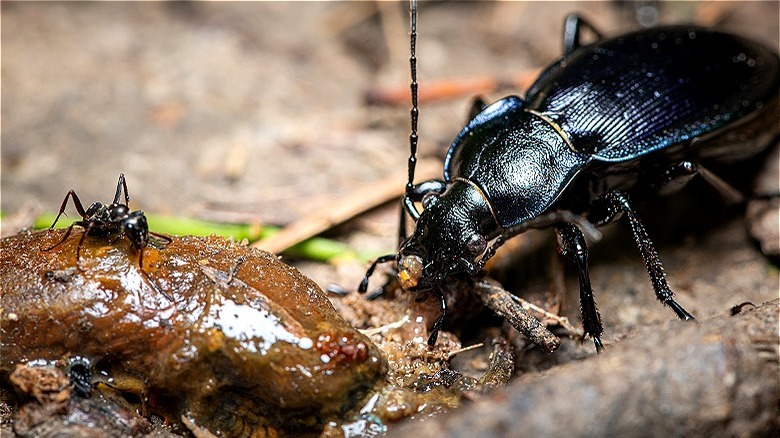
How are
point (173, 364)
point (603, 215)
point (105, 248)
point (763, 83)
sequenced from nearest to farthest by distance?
point (173, 364) < point (105, 248) < point (603, 215) < point (763, 83)

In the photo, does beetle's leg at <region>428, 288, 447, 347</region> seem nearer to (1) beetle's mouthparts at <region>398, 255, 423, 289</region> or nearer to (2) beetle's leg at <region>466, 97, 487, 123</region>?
(1) beetle's mouthparts at <region>398, 255, 423, 289</region>

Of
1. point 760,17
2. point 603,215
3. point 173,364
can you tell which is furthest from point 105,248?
point 760,17

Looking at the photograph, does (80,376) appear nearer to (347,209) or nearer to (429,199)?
(429,199)

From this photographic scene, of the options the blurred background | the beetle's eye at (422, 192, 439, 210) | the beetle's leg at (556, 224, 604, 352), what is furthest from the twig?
the blurred background

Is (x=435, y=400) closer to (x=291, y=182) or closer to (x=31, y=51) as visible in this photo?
(x=291, y=182)

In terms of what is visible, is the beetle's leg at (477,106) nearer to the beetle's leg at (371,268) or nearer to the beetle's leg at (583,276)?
the beetle's leg at (583,276)
